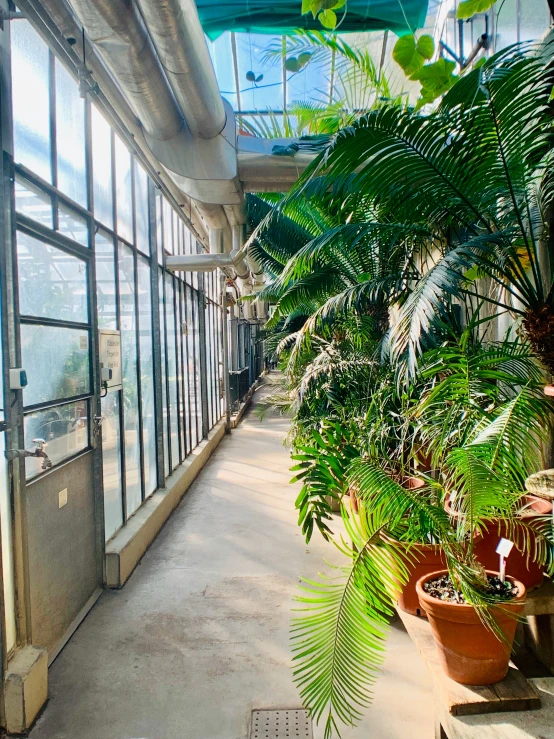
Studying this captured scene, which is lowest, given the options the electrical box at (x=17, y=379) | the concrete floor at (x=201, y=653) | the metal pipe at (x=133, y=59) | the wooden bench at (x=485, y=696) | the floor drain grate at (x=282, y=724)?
the concrete floor at (x=201, y=653)

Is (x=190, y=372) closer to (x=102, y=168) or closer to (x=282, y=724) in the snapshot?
(x=102, y=168)

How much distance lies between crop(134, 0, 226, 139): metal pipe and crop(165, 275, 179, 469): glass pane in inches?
104

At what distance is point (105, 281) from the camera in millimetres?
3727

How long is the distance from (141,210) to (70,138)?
1670 millimetres

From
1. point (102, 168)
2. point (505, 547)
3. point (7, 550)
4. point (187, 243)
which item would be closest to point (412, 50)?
point (505, 547)

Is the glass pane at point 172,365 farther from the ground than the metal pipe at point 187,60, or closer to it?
closer to it

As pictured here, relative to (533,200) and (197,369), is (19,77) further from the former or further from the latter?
(197,369)

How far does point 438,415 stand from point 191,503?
3.72 m

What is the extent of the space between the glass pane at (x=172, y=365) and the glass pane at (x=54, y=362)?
2.43m

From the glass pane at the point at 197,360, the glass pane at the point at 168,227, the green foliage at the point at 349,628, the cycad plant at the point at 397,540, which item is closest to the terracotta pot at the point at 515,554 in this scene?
the cycad plant at the point at 397,540

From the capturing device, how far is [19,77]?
250 centimetres

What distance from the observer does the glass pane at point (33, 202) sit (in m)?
2.45

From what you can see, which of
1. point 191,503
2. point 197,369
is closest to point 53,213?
point 191,503

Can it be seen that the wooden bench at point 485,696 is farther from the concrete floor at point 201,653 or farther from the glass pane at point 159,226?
the glass pane at point 159,226
